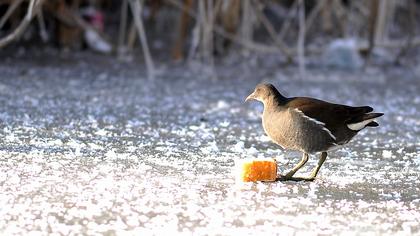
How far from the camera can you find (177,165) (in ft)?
15.2

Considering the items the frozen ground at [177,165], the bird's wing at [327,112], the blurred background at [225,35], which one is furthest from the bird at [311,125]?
the blurred background at [225,35]

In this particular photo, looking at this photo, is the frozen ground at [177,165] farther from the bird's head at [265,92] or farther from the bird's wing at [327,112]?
the bird's head at [265,92]

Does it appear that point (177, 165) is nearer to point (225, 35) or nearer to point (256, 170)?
point (256, 170)

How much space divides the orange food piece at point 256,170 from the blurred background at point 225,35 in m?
4.87

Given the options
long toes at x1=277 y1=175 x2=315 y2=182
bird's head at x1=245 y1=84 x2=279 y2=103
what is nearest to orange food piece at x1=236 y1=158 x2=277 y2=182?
long toes at x1=277 y1=175 x2=315 y2=182

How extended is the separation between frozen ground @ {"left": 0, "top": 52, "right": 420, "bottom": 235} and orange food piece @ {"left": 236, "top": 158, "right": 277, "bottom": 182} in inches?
1.7

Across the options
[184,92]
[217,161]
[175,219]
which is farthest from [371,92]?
[175,219]

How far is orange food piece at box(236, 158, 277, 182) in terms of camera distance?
4188 mm

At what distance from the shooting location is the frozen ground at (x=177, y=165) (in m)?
3.47

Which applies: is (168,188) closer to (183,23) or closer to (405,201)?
(405,201)

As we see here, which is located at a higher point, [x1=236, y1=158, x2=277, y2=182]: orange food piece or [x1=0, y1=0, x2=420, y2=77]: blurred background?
[x1=0, y1=0, x2=420, y2=77]: blurred background

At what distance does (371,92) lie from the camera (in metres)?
8.45

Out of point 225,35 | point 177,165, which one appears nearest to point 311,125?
point 177,165

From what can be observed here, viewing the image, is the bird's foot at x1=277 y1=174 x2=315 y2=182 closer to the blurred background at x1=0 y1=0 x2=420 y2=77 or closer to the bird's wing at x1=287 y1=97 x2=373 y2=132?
the bird's wing at x1=287 y1=97 x2=373 y2=132
